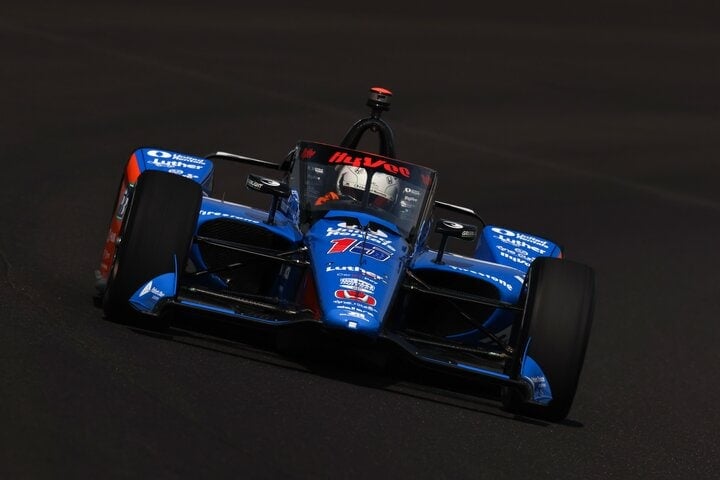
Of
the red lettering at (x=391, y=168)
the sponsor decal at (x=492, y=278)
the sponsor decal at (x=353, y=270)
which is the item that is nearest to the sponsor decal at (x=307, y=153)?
the red lettering at (x=391, y=168)

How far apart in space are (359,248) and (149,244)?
1.13m

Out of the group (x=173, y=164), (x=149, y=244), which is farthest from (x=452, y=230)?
(x=173, y=164)

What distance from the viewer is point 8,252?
1070 centimetres

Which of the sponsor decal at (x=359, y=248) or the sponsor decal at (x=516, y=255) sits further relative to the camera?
the sponsor decal at (x=516, y=255)

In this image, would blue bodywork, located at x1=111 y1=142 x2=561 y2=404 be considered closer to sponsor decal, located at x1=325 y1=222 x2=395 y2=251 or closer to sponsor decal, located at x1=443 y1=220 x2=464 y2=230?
sponsor decal, located at x1=325 y1=222 x2=395 y2=251

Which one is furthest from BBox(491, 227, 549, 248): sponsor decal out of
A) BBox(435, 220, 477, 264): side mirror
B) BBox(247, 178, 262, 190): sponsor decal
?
BBox(247, 178, 262, 190): sponsor decal

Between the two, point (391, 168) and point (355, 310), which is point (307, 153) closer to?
point (391, 168)

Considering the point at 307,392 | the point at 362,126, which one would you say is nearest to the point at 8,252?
the point at 362,126

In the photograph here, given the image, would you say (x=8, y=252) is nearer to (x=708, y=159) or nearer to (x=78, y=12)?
(x=708, y=159)

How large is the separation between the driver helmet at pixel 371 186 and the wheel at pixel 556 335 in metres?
1.51

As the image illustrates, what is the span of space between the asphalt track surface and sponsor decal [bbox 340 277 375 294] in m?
0.47

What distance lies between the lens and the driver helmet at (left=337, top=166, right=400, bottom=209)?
396 inches

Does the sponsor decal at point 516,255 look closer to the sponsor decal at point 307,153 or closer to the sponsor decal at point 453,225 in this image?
the sponsor decal at point 453,225

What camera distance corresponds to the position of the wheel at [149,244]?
8719mm
